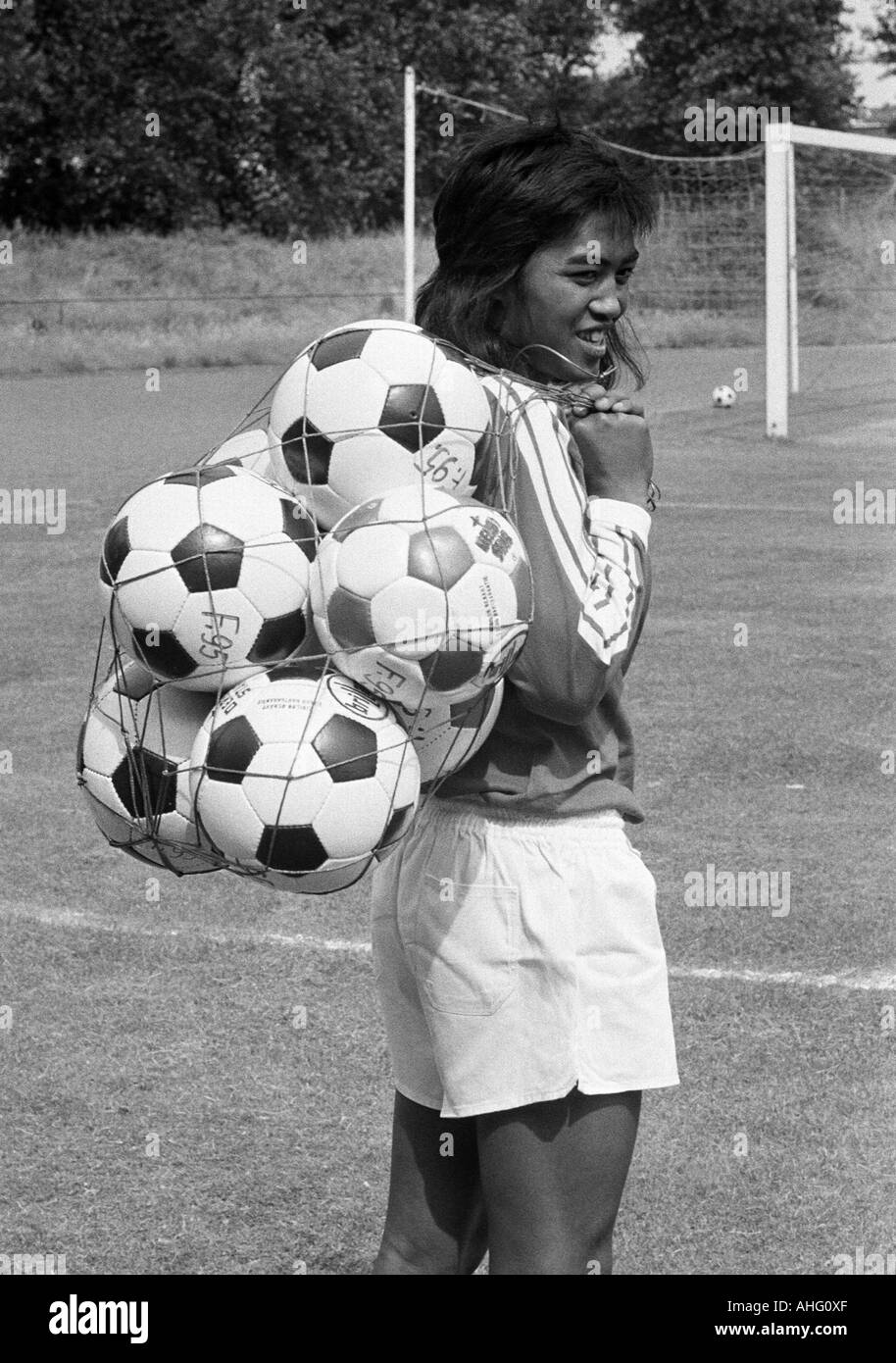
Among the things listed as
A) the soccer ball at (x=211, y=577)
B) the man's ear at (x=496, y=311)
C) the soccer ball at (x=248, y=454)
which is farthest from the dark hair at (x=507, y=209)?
the soccer ball at (x=211, y=577)

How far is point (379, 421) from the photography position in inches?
83.5

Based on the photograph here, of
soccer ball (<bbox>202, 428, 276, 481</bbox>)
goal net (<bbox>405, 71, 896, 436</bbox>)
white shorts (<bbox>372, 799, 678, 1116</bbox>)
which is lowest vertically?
white shorts (<bbox>372, 799, 678, 1116</bbox>)

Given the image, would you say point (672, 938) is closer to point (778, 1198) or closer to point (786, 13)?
point (778, 1198)

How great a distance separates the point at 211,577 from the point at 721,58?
60.2m

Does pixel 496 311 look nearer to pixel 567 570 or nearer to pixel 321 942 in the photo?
pixel 567 570

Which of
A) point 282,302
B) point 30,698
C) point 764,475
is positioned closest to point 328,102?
point 282,302

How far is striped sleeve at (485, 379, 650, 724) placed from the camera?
2053mm

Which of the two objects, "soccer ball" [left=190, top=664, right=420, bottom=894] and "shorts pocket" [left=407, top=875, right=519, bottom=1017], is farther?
"shorts pocket" [left=407, top=875, right=519, bottom=1017]

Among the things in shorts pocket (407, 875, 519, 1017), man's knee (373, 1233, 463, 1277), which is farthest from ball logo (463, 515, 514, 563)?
man's knee (373, 1233, 463, 1277)

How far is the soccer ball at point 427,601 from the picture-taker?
2.00 m

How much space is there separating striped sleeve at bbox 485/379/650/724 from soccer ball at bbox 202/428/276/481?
0.33 m

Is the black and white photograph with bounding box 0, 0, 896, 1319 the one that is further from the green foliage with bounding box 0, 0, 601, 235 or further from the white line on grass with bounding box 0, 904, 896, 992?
the green foliage with bounding box 0, 0, 601, 235

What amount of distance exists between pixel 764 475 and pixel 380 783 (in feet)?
50.2

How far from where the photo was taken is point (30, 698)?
26.3 ft
